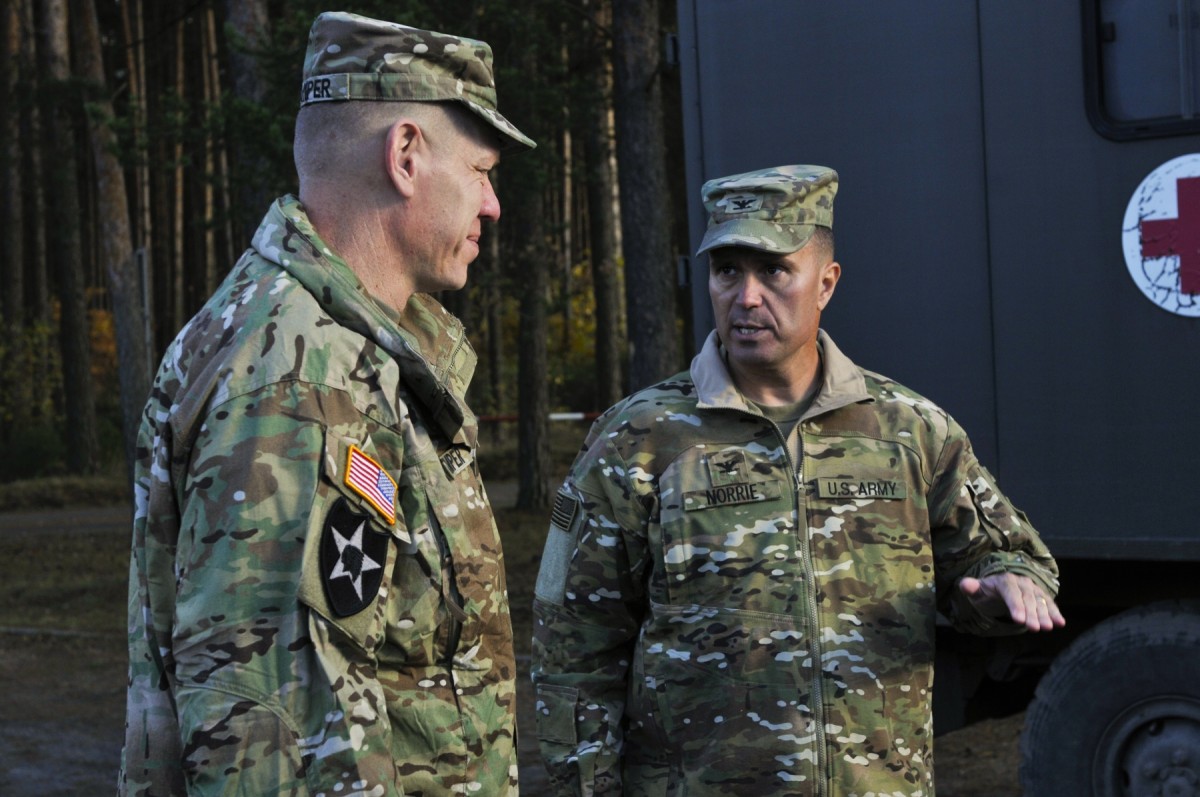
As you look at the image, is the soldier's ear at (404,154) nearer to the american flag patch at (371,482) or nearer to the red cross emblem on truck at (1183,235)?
the american flag patch at (371,482)

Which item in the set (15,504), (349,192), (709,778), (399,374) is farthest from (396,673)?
(15,504)

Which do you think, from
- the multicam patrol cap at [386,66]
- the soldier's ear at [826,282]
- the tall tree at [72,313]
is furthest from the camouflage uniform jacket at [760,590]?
the tall tree at [72,313]

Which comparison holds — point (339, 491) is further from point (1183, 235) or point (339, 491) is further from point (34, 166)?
point (34, 166)

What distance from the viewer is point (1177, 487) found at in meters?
4.50

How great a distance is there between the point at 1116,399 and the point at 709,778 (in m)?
2.15

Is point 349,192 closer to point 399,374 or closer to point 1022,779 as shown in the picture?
point 399,374

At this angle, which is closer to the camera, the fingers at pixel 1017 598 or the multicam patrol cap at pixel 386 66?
the multicam patrol cap at pixel 386 66

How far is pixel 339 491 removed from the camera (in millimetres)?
1926

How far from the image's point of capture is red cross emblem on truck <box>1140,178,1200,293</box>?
4.42 m

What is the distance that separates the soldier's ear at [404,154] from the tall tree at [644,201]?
28.7 feet

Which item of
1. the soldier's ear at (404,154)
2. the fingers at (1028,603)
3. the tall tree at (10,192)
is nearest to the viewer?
the soldier's ear at (404,154)

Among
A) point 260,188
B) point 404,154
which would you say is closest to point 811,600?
point 404,154

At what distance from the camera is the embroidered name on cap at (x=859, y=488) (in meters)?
3.10

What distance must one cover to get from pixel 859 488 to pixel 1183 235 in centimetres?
185
